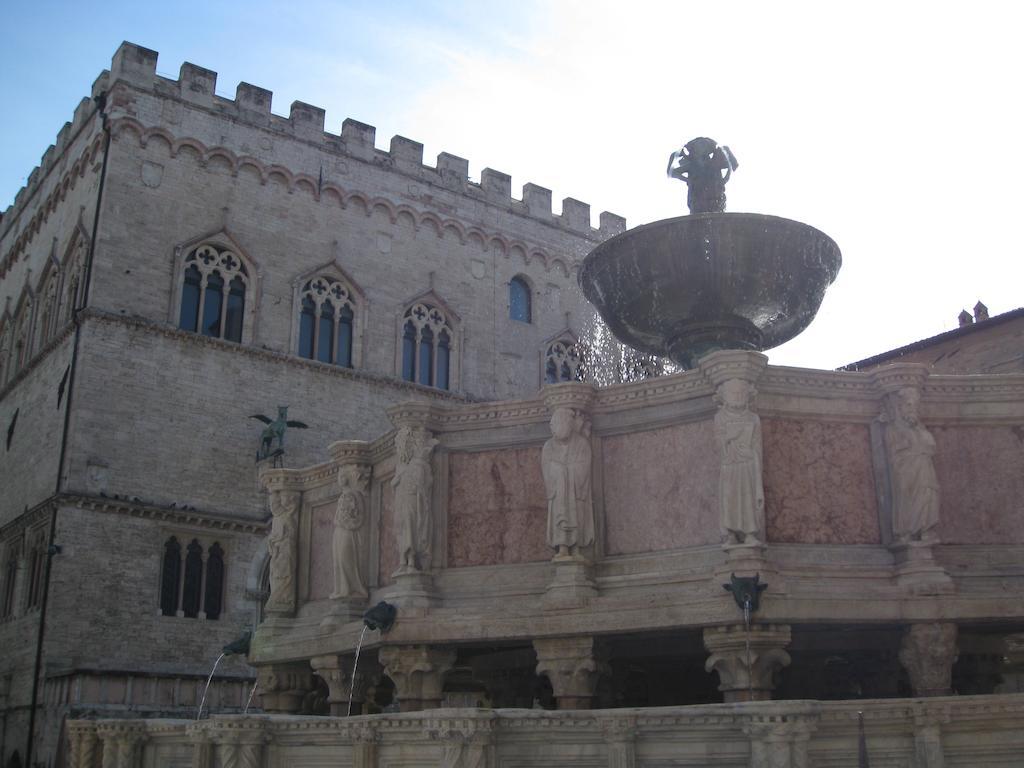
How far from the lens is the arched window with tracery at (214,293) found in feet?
88.2

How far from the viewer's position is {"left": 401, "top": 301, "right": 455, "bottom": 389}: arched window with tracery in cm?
3039

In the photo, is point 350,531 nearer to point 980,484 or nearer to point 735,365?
point 735,365

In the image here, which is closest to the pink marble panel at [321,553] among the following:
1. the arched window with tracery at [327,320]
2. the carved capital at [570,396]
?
the carved capital at [570,396]

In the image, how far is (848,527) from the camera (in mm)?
8023

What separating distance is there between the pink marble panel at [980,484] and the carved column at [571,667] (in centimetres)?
279

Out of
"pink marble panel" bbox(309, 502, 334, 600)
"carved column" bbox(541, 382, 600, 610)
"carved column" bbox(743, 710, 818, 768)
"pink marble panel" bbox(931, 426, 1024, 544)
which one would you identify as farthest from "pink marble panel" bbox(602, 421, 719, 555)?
"pink marble panel" bbox(309, 502, 334, 600)

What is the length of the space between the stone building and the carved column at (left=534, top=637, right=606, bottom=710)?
1635 cm

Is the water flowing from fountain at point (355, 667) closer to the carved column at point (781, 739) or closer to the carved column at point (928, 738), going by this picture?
the carved column at point (781, 739)

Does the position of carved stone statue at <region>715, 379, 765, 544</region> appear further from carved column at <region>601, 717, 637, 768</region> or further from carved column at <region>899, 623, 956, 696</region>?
carved column at <region>601, 717, 637, 768</region>

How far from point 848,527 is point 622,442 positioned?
5.94ft

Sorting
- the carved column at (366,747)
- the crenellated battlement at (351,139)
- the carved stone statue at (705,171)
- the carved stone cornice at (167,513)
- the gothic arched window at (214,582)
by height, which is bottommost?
the carved column at (366,747)

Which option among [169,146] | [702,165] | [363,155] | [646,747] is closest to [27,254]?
[169,146]

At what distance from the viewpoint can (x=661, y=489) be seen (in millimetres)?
8258

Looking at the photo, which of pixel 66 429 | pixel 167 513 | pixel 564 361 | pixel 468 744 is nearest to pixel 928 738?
pixel 468 744
